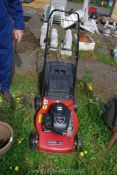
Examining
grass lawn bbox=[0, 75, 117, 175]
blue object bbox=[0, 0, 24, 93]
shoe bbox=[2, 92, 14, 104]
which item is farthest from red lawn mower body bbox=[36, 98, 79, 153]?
blue object bbox=[0, 0, 24, 93]

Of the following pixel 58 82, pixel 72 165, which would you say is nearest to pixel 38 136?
pixel 72 165

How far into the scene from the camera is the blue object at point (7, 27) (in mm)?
3518

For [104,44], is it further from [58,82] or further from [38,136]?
[38,136]

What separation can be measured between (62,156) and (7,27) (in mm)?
1677

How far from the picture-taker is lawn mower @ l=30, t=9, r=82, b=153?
11.3 ft

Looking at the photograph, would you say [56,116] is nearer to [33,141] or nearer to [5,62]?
[33,141]

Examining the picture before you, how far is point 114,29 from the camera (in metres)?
7.52

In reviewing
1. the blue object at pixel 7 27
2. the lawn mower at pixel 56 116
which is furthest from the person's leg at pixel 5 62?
the lawn mower at pixel 56 116

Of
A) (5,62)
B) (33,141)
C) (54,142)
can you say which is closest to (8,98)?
(5,62)

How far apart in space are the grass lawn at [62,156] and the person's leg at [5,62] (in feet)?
0.81

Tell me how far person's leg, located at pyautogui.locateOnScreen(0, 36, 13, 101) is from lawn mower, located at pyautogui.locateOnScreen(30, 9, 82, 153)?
0.47m

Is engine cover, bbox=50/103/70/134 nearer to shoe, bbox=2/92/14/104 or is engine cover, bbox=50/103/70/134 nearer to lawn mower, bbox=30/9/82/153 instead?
lawn mower, bbox=30/9/82/153

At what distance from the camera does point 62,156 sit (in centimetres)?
354

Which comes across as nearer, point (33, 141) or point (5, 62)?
point (33, 141)
